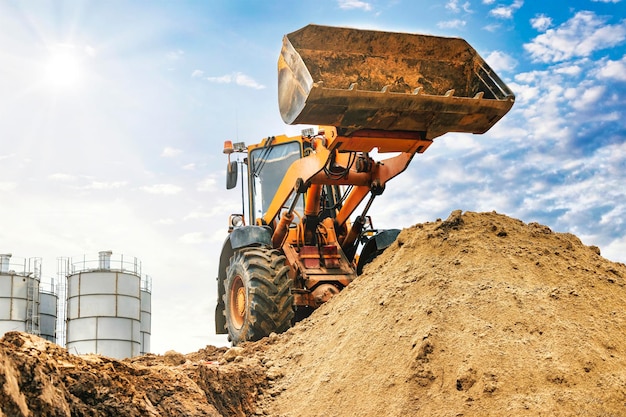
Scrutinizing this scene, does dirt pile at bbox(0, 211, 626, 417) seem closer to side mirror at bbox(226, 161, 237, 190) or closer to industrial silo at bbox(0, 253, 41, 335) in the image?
side mirror at bbox(226, 161, 237, 190)

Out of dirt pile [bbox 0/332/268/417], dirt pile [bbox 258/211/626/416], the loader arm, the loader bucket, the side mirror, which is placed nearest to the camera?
dirt pile [bbox 0/332/268/417]

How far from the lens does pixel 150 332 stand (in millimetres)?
19125

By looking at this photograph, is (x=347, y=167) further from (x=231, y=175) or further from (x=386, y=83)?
(x=231, y=175)

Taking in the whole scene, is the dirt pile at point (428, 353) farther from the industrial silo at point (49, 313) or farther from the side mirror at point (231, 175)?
the industrial silo at point (49, 313)

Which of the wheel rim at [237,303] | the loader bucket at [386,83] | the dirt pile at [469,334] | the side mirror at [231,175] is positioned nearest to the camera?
the dirt pile at [469,334]

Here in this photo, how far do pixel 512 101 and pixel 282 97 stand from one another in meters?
2.33

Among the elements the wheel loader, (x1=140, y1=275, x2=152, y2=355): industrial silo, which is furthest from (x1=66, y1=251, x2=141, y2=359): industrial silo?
the wheel loader

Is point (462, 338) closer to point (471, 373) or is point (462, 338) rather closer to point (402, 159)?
point (471, 373)

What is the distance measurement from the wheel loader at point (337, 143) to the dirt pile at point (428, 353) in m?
1.02

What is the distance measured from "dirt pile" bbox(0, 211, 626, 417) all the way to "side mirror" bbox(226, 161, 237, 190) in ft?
11.0

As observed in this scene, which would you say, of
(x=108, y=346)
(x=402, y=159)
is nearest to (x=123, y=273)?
(x=108, y=346)

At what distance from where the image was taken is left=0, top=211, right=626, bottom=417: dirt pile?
Result: 442cm

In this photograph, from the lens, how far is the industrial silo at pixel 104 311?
17.4 m

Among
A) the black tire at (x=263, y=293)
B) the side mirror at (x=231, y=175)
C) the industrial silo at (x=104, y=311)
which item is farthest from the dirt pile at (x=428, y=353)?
the industrial silo at (x=104, y=311)
